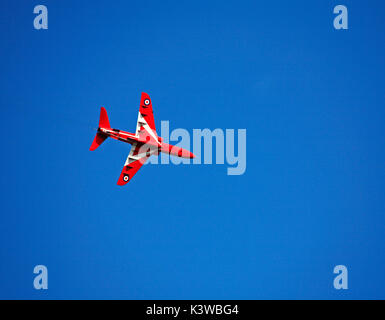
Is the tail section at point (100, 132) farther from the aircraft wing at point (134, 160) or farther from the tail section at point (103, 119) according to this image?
the aircraft wing at point (134, 160)

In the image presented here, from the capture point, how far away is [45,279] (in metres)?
53.8

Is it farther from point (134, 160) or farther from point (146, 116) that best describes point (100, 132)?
point (146, 116)

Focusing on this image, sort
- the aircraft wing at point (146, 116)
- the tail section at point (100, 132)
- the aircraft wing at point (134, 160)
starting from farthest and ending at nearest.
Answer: the aircraft wing at point (146, 116), the aircraft wing at point (134, 160), the tail section at point (100, 132)

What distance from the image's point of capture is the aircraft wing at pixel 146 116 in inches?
2007

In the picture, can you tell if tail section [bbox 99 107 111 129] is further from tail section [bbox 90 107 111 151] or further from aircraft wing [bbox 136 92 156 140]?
aircraft wing [bbox 136 92 156 140]

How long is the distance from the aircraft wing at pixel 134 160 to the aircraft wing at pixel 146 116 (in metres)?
1.66

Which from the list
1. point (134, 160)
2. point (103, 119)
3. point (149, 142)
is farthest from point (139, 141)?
point (103, 119)

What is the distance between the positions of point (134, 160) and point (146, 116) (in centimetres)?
476

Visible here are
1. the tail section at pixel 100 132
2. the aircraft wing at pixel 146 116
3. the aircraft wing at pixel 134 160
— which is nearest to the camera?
the tail section at pixel 100 132

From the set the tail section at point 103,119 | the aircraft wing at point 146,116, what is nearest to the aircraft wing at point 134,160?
the aircraft wing at point 146,116

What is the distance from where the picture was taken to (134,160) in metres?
50.8
